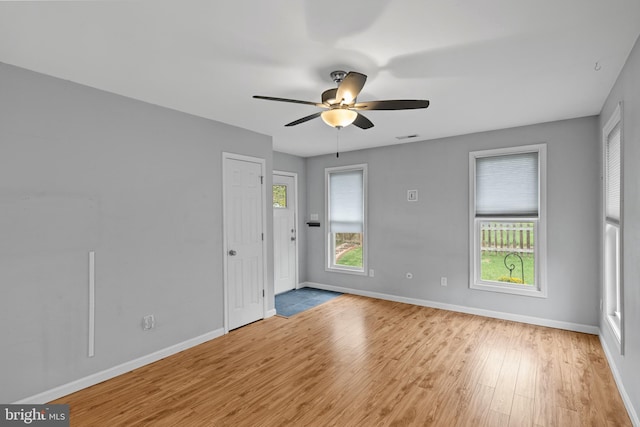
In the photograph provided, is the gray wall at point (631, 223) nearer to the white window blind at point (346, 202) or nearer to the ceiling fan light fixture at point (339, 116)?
the ceiling fan light fixture at point (339, 116)

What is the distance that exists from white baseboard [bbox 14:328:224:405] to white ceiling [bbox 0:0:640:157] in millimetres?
2489

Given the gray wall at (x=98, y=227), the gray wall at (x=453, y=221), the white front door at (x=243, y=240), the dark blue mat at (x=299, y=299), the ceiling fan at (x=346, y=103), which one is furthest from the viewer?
the dark blue mat at (x=299, y=299)

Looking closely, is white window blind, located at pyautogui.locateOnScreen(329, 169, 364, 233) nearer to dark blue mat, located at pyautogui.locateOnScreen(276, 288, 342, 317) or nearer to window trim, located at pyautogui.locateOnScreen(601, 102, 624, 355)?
dark blue mat, located at pyautogui.locateOnScreen(276, 288, 342, 317)

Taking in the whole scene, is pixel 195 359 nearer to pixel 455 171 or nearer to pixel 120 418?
pixel 120 418

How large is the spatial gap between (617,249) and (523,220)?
4.16 ft

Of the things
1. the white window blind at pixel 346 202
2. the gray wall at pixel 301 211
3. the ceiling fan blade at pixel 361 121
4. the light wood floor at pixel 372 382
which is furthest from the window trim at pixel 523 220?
the gray wall at pixel 301 211

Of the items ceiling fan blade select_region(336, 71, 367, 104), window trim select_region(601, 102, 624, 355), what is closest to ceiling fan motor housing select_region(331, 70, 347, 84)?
ceiling fan blade select_region(336, 71, 367, 104)

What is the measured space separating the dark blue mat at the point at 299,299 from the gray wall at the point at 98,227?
1.24 metres

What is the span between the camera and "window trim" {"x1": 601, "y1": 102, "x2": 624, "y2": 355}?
251 cm

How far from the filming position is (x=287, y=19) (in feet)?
6.13

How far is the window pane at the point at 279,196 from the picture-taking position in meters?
5.72

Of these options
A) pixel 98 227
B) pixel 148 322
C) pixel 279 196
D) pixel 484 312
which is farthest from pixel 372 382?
pixel 279 196

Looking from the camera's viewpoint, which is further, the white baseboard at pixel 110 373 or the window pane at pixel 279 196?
the window pane at pixel 279 196

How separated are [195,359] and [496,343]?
3.20 meters
